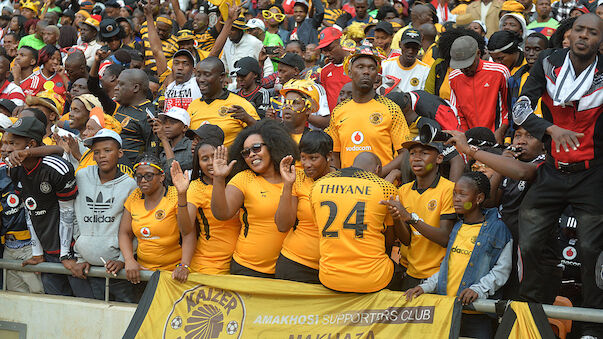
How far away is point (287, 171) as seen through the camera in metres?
5.85

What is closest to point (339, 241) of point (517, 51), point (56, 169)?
point (56, 169)

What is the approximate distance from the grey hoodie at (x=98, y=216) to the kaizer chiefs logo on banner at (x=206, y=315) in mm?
972

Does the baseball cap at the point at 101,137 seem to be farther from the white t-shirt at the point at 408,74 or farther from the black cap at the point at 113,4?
the black cap at the point at 113,4

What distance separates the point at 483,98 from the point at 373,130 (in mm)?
1528

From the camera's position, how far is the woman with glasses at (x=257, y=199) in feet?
20.0

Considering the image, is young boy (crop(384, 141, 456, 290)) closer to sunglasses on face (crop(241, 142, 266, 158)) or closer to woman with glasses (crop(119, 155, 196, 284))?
sunglasses on face (crop(241, 142, 266, 158))

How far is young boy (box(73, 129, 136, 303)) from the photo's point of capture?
6.79 meters

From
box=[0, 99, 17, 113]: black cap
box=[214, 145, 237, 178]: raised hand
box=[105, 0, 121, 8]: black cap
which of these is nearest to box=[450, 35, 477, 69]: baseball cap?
box=[214, 145, 237, 178]: raised hand

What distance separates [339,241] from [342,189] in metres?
0.41

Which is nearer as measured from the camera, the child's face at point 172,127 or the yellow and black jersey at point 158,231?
the yellow and black jersey at point 158,231

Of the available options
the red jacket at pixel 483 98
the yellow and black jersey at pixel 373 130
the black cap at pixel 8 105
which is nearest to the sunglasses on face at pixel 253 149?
the yellow and black jersey at pixel 373 130

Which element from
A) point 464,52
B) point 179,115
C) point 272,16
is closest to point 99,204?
point 179,115

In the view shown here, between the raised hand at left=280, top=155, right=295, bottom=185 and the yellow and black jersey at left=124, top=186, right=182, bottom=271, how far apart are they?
1.35 m

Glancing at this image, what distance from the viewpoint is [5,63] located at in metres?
12.4
